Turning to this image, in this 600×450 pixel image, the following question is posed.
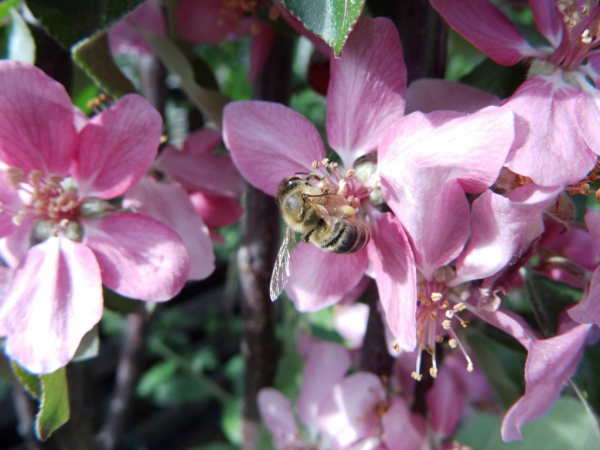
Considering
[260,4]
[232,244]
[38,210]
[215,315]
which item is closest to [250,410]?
[38,210]

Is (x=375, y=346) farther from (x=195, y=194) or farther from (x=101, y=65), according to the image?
(x=101, y=65)

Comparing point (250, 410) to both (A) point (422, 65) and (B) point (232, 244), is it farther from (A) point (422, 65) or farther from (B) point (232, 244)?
(B) point (232, 244)

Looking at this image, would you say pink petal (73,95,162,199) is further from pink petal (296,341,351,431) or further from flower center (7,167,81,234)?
pink petal (296,341,351,431)

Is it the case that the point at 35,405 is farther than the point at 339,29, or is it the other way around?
the point at 35,405

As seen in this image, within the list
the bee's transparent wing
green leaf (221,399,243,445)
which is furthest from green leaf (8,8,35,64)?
green leaf (221,399,243,445)

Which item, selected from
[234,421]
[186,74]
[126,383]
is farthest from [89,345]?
[126,383]

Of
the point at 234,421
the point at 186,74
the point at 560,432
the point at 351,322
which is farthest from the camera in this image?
the point at 234,421
